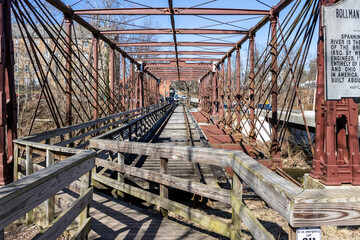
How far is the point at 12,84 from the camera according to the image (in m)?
5.14

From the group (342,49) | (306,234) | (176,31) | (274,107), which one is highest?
(176,31)

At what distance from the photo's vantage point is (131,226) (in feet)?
12.0

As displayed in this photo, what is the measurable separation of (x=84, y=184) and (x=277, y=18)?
7917mm

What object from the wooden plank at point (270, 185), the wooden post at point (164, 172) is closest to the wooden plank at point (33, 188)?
the wooden post at point (164, 172)

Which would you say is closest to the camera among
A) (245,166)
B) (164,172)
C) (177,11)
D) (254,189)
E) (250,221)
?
(254,189)

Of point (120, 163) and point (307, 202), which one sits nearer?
point (307, 202)

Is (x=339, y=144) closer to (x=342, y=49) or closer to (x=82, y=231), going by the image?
(x=342, y=49)

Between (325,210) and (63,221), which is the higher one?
(325,210)

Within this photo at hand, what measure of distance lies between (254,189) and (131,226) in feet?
6.79

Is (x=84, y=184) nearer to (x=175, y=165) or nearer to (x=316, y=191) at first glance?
(x=316, y=191)

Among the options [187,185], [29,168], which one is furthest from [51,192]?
[29,168]

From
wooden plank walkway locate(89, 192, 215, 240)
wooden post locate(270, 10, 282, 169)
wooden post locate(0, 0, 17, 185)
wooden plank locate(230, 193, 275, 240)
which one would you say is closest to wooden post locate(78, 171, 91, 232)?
wooden plank walkway locate(89, 192, 215, 240)

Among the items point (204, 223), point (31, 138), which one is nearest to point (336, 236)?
point (204, 223)

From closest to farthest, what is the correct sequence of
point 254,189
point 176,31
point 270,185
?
Result: 1. point 270,185
2. point 254,189
3. point 176,31
